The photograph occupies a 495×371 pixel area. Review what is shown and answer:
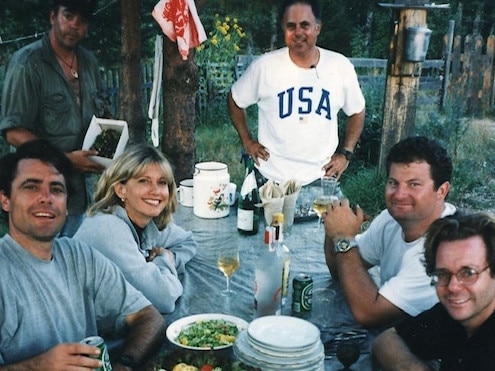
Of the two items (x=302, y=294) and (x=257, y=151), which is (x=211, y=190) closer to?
(x=257, y=151)

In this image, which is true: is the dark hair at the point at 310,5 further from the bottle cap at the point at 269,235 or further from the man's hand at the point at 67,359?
the man's hand at the point at 67,359

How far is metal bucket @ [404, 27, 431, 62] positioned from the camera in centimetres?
552

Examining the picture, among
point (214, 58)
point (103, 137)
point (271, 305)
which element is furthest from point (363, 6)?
point (271, 305)

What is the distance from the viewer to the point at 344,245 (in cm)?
256

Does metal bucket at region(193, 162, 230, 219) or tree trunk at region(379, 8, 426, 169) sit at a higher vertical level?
tree trunk at region(379, 8, 426, 169)

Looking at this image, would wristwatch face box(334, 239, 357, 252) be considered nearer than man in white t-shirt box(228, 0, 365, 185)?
Yes

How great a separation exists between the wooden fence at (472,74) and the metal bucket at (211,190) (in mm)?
7258

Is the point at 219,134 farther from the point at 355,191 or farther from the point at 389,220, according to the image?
the point at 389,220

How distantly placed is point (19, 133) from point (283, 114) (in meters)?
1.73

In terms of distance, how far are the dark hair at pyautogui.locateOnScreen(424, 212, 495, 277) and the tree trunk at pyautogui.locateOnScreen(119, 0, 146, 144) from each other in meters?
4.09

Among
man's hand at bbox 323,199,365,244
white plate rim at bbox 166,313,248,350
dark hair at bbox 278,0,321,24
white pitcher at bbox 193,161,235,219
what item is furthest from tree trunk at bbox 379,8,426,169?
white plate rim at bbox 166,313,248,350

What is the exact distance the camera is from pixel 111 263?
237cm

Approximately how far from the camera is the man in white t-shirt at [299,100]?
4047mm

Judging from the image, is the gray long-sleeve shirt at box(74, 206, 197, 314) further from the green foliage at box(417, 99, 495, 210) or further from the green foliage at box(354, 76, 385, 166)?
the green foliage at box(354, 76, 385, 166)
